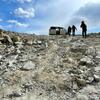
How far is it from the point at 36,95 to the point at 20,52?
18.3 ft

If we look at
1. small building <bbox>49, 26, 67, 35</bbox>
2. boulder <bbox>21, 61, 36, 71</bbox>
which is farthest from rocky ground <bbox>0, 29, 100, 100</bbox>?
small building <bbox>49, 26, 67, 35</bbox>

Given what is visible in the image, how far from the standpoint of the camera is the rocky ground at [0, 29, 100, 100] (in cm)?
1262

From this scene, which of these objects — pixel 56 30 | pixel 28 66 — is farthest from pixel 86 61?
pixel 56 30

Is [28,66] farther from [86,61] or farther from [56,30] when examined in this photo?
[56,30]

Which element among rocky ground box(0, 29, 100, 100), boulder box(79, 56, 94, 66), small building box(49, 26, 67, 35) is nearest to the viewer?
rocky ground box(0, 29, 100, 100)

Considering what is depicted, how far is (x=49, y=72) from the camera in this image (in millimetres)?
14500

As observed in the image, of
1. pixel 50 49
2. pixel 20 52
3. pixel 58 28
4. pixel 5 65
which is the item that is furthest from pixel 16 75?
pixel 58 28

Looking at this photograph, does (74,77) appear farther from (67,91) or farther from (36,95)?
(36,95)

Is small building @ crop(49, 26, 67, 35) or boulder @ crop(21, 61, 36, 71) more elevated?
small building @ crop(49, 26, 67, 35)

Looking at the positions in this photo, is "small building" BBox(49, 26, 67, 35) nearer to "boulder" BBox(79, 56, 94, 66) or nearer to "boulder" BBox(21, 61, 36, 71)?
"boulder" BBox(79, 56, 94, 66)

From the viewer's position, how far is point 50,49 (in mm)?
18781

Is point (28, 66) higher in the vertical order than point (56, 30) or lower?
lower

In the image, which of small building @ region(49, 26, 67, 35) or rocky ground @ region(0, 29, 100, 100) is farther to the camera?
small building @ region(49, 26, 67, 35)

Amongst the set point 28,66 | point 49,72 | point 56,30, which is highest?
point 56,30
